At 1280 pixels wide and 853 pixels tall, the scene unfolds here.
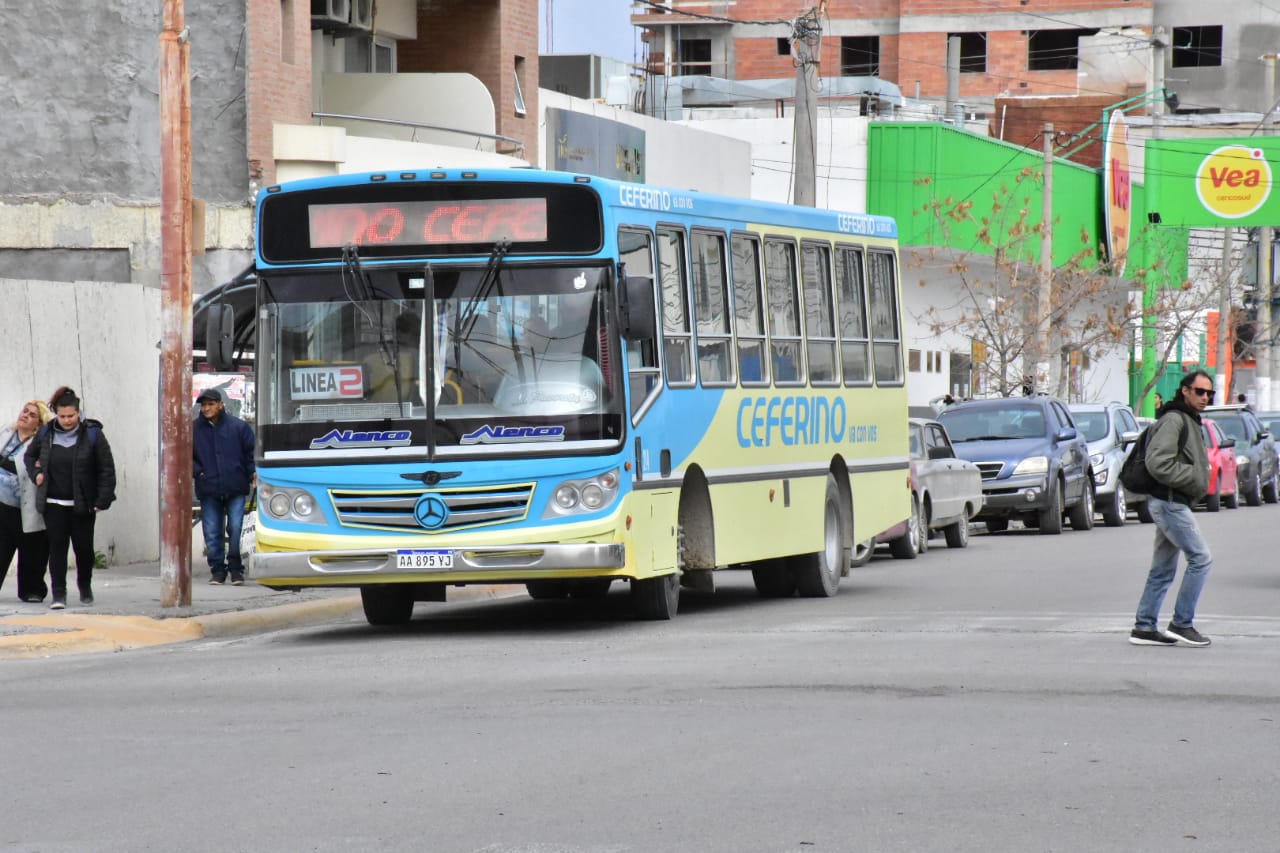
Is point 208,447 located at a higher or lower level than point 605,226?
lower

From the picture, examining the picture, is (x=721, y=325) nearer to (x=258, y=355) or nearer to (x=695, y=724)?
(x=258, y=355)

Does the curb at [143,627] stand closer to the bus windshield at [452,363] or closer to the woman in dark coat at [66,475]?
the woman in dark coat at [66,475]

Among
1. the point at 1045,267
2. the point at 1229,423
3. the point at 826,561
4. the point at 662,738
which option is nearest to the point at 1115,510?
the point at 1229,423

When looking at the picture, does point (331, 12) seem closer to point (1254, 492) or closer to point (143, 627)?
point (143, 627)

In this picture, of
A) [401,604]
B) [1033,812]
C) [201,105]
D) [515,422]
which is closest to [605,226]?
[515,422]

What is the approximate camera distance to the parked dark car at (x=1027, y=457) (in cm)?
2786

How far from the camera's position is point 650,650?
13094mm

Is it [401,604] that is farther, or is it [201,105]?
[201,105]

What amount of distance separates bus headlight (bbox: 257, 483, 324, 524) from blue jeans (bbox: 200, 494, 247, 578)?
180 inches

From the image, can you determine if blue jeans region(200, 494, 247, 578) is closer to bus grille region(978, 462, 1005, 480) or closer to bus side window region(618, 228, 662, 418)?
bus side window region(618, 228, 662, 418)

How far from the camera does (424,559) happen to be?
13.7 meters

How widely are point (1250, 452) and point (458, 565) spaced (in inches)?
1090

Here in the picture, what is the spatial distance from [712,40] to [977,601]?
7216 centimetres

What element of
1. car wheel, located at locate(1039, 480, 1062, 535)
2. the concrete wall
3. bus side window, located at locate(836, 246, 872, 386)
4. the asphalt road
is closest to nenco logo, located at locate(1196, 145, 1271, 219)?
car wheel, located at locate(1039, 480, 1062, 535)
